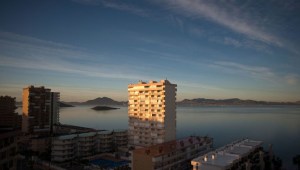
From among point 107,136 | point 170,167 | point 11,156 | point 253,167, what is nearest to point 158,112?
point 107,136

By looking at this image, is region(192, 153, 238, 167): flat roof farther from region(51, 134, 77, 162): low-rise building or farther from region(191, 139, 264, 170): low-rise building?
region(51, 134, 77, 162): low-rise building

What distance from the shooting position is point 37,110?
7475 centimetres

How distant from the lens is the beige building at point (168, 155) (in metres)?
37.6

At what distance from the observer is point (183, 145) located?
4447cm

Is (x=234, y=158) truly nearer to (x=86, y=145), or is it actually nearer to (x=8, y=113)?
(x=86, y=145)

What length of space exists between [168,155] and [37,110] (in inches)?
1977

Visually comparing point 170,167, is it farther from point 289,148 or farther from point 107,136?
point 289,148

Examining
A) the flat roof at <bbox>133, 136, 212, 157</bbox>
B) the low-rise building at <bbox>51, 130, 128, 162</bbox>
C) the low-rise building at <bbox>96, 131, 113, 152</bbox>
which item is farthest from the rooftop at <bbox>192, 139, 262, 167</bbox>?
the low-rise building at <bbox>96, 131, 113, 152</bbox>

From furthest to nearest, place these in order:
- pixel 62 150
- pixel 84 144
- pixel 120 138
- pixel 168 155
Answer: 1. pixel 120 138
2. pixel 84 144
3. pixel 62 150
4. pixel 168 155

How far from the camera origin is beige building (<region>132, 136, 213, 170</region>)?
37594mm

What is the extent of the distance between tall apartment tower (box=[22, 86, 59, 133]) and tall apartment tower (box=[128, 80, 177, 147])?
2890 centimetres

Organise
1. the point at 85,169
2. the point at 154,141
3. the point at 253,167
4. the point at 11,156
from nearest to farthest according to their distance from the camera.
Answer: the point at 11,156 < the point at 253,167 < the point at 85,169 < the point at 154,141

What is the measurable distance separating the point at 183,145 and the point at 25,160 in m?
31.1

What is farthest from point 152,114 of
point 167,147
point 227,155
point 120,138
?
point 227,155
